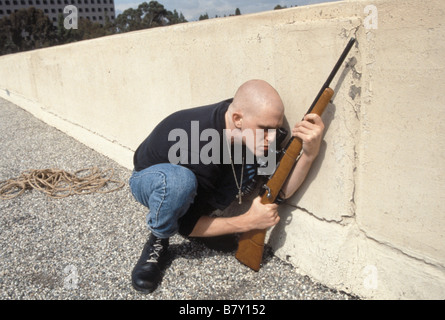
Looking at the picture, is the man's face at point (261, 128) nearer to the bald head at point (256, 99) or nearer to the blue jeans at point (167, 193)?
the bald head at point (256, 99)

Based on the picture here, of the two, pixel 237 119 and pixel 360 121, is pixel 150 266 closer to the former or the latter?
pixel 237 119

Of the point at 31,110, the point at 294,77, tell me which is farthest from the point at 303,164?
the point at 31,110

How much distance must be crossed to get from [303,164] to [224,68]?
1.02 meters

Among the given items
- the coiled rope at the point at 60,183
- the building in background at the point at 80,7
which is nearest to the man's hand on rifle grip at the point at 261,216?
the coiled rope at the point at 60,183

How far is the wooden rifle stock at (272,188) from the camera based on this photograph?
6.57 feet

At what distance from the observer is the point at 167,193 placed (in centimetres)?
221

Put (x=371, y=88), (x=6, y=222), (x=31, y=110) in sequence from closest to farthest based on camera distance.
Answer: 1. (x=371, y=88)
2. (x=6, y=222)
3. (x=31, y=110)

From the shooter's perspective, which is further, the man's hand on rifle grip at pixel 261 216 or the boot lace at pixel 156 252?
the boot lace at pixel 156 252

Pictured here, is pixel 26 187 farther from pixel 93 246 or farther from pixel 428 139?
pixel 428 139

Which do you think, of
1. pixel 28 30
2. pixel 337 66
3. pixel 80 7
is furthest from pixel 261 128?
pixel 80 7

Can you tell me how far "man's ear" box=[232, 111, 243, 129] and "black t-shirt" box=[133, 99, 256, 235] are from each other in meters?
0.11

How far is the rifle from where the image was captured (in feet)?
6.42

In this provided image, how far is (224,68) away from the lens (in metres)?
2.77

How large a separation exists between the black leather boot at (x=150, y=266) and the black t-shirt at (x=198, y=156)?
0.84 feet
